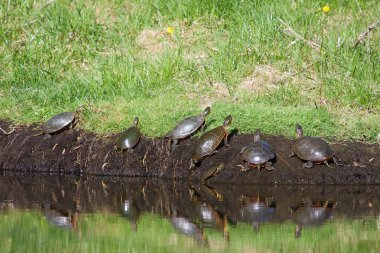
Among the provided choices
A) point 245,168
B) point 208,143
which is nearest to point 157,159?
point 208,143

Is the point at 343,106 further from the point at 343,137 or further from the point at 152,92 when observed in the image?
the point at 152,92

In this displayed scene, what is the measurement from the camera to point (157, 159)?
382 inches

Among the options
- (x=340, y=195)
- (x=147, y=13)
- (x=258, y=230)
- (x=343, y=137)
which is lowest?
(x=258, y=230)

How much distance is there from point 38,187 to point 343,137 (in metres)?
3.38

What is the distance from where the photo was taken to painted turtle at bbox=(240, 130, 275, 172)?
8.95m

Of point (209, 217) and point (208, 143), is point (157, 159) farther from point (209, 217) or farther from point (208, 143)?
point (209, 217)

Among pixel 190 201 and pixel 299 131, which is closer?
pixel 190 201

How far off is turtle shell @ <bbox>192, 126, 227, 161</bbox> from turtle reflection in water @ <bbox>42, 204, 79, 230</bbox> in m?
1.64

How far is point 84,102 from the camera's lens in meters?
10.8

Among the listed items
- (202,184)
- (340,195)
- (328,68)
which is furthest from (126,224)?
(328,68)

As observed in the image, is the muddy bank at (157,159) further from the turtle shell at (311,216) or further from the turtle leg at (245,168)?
the turtle shell at (311,216)

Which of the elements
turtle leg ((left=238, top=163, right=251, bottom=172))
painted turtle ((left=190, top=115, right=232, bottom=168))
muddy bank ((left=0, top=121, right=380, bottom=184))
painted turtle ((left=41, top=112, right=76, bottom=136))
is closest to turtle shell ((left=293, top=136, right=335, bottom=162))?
muddy bank ((left=0, top=121, right=380, bottom=184))

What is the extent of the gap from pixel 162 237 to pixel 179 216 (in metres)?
0.77

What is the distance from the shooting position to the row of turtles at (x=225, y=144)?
9.02 meters
